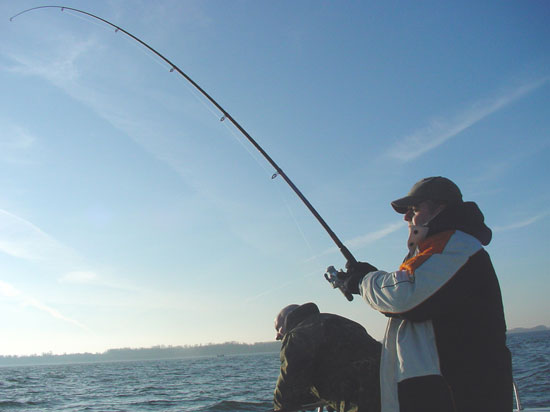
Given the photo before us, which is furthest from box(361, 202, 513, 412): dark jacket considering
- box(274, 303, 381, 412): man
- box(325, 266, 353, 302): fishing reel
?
box(274, 303, 381, 412): man

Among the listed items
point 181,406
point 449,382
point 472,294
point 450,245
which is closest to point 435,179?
point 450,245

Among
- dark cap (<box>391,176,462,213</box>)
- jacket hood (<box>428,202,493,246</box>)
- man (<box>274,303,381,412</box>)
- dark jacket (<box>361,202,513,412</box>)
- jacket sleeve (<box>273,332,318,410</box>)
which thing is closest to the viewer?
dark jacket (<box>361,202,513,412</box>)

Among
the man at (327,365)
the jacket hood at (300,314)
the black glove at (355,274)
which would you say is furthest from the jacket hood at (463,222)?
the jacket hood at (300,314)

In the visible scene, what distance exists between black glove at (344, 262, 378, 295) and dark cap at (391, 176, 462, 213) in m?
0.42

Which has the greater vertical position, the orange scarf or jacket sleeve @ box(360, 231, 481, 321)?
the orange scarf

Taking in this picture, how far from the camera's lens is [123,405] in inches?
772

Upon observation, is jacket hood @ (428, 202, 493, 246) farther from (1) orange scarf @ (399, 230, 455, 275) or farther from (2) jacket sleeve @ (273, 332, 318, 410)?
(2) jacket sleeve @ (273, 332, 318, 410)

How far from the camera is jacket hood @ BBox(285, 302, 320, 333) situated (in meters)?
3.53

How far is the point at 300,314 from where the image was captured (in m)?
3.54

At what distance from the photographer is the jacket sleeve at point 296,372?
10.1 ft

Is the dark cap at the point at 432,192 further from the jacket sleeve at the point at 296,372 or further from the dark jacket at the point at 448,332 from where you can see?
the jacket sleeve at the point at 296,372

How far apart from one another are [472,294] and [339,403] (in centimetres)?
137

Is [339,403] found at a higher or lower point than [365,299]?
lower

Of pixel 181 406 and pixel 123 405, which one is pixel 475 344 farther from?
pixel 123 405
